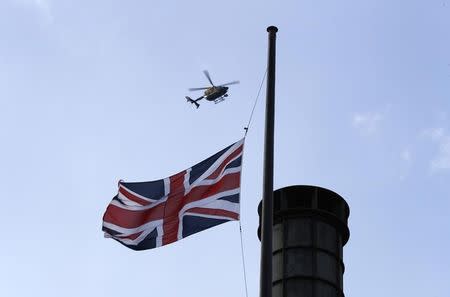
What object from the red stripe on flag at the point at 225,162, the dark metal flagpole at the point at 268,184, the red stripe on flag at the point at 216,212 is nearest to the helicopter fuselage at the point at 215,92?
the red stripe on flag at the point at 225,162

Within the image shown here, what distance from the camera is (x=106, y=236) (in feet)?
54.3

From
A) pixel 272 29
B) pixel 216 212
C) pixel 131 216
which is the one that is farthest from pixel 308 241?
pixel 272 29

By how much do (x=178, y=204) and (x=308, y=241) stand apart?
9.59 ft

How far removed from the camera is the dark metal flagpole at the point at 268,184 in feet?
37.0

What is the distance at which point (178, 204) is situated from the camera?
54.1 ft

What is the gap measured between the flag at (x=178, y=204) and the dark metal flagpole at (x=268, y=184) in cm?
243

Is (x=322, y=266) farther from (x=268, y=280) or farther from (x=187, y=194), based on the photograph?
(x=268, y=280)

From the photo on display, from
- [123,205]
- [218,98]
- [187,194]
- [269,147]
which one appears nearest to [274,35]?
[269,147]

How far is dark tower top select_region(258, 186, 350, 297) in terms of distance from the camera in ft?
51.6

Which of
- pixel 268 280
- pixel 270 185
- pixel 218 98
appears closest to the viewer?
pixel 268 280

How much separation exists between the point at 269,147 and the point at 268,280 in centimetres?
Result: 263

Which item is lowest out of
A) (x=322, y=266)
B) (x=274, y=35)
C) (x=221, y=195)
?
(x=322, y=266)

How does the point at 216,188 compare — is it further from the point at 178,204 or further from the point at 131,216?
the point at 131,216

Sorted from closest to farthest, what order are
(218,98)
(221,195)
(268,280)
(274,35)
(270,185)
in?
(268,280), (270,185), (274,35), (221,195), (218,98)
